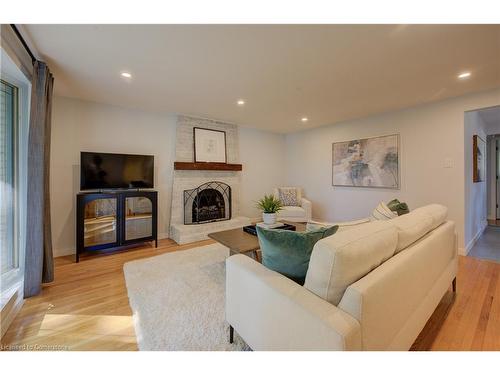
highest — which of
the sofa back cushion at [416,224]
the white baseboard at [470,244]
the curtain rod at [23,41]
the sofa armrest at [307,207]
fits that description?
the curtain rod at [23,41]

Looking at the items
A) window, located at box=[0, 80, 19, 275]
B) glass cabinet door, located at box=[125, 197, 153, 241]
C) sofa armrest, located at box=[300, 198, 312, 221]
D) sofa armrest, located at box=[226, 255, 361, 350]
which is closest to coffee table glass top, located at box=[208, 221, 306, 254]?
sofa armrest, located at box=[226, 255, 361, 350]

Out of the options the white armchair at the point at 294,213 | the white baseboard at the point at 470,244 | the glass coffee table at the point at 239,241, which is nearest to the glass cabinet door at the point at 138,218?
the glass coffee table at the point at 239,241

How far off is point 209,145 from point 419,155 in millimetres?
3711

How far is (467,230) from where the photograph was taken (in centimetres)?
320

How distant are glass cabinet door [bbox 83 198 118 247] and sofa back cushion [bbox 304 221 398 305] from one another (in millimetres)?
3161

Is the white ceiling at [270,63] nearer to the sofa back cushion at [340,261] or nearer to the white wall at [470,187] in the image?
the white wall at [470,187]

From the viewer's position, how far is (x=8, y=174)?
2.18 m

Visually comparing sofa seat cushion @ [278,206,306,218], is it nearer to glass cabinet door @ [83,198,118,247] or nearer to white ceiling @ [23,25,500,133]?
white ceiling @ [23,25,500,133]

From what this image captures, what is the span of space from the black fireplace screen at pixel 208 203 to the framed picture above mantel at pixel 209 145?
1.69 feet

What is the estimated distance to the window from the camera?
2123 millimetres

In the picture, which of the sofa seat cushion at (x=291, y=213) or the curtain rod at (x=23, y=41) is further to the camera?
the sofa seat cushion at (x=291, y=213)

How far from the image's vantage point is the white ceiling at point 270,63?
5.70 feet

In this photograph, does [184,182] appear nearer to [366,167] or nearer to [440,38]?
[366,167]
